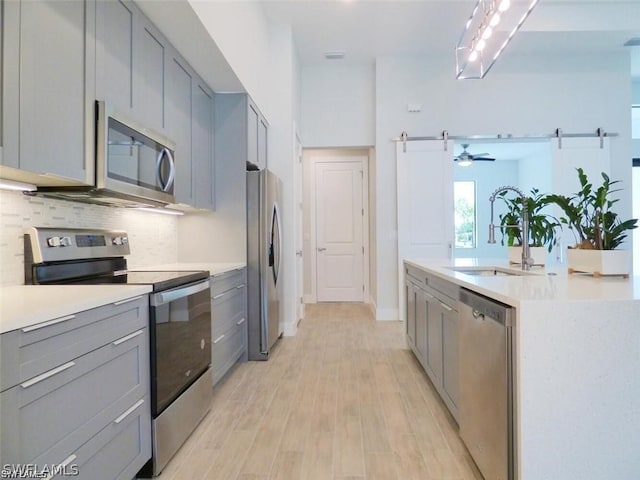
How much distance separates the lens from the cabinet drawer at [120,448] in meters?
1.29

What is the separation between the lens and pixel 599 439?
4.37ft

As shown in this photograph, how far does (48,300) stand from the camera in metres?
1.28

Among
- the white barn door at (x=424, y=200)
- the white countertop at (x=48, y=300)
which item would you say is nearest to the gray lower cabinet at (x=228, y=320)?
→ the white countertop at (x=48, y=300)

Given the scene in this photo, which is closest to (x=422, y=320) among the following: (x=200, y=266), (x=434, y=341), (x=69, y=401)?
(x=434, y=341)

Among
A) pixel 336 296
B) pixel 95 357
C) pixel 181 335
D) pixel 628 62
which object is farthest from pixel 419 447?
pixel 628 62

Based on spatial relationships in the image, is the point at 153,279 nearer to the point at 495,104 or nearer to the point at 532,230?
the point at 532,230

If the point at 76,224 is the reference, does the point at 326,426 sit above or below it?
below

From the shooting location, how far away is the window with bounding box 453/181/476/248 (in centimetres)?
872

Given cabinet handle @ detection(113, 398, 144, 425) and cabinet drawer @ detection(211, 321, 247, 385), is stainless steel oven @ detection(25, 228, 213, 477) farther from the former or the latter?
cabinet drawer @ detection(211, 321, 247, 385)

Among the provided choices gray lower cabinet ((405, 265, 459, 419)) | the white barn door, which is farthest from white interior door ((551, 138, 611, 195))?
gray lower cabinet ((405, 265, 459, 419))

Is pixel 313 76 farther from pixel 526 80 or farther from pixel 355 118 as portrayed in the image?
pixel 526 80

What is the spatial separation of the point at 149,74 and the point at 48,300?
1.53 meters

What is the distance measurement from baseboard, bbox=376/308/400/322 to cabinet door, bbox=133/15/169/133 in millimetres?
3666

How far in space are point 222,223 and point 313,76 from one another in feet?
9.79
